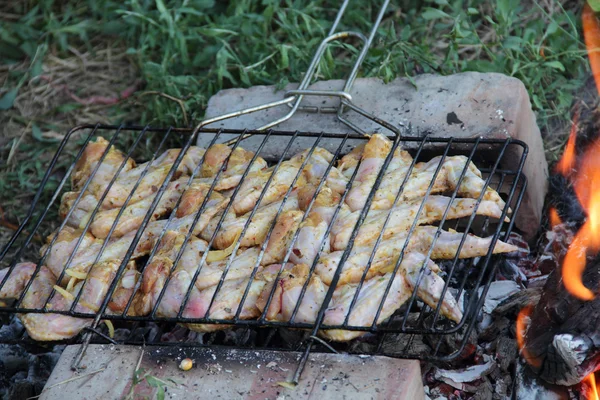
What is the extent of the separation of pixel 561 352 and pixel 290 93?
226cm

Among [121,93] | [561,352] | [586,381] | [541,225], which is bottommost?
[121,93]

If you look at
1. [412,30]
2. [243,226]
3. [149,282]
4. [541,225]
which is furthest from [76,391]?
[412,30]

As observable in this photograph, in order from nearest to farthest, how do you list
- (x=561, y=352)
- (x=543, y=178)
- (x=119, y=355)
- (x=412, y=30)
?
(x=561, y=352) → (x=119, y=355) → (x=543, y=178) → (x=412, y=30)

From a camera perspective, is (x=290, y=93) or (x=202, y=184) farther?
(x=290, y=93)

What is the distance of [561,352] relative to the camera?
3094mm

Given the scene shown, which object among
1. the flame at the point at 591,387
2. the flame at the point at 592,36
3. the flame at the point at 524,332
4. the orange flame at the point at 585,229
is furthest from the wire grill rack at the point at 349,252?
the flame at the point at 592,36

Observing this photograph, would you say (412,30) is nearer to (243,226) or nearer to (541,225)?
(541,225)

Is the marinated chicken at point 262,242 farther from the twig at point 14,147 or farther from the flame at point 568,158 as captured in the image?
the twig at point 14,147

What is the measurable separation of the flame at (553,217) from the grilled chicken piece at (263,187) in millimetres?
1552

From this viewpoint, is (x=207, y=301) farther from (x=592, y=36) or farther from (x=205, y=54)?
(x=592, y=36)

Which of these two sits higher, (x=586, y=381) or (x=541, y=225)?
(x=586, y=381)

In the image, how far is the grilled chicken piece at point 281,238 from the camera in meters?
3.59

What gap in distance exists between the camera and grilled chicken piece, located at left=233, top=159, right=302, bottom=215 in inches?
155

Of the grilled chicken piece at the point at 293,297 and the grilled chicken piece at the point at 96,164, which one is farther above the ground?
the grilled chicken piece at the point at 293,297
